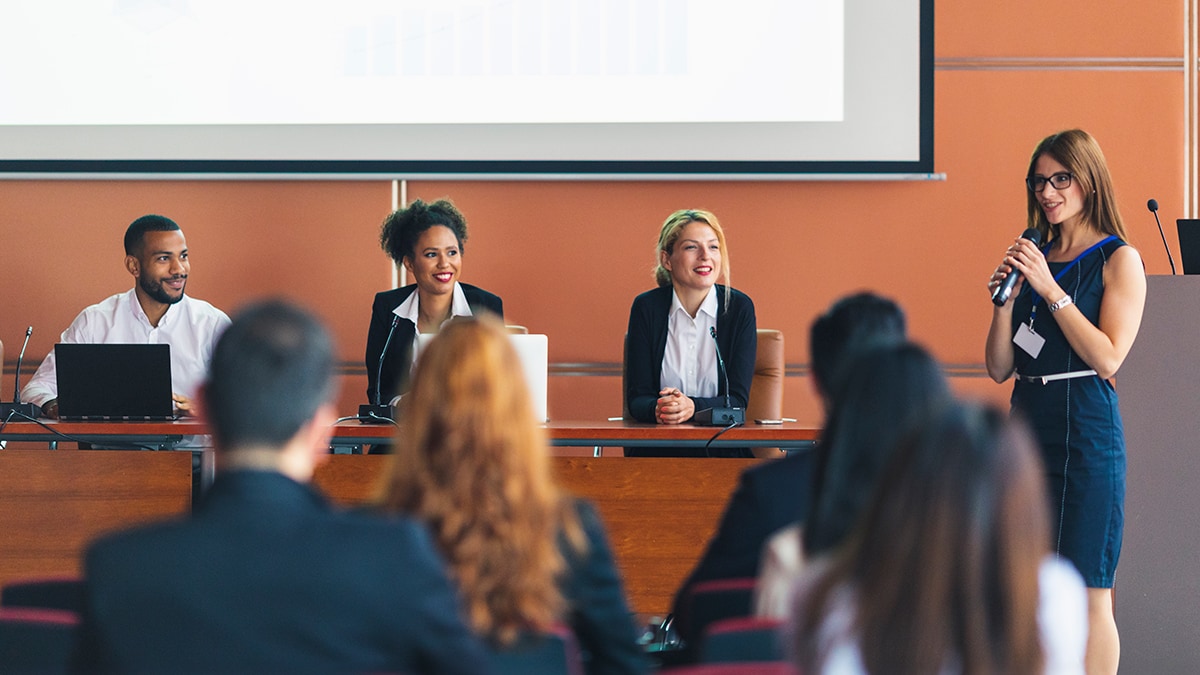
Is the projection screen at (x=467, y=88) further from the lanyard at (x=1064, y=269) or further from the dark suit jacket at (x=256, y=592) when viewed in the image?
the dark suit jacket at (x=256, y=592)

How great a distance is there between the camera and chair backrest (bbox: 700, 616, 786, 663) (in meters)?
1.38

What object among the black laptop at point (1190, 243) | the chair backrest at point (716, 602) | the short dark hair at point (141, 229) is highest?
the short dark hair at point (141, 229)

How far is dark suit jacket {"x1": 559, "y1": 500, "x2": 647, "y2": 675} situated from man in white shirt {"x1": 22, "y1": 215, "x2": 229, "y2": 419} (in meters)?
2.92

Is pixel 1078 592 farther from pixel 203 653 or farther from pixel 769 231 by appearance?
pixel 769 231

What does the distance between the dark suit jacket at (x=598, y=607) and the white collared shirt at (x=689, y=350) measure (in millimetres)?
2326

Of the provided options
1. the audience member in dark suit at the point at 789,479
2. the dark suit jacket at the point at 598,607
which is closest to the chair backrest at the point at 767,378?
the audience member in dark suit at the point at 789,479

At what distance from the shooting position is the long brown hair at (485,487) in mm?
1433

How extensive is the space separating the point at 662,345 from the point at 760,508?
212cm

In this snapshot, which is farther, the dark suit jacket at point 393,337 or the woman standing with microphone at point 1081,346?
the dark suit jacket at point 393,337

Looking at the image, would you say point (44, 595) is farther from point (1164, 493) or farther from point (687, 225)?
point (1164, 493)

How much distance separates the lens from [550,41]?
15.1 ft

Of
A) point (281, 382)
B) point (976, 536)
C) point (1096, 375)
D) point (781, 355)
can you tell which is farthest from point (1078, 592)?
point (781, 355)

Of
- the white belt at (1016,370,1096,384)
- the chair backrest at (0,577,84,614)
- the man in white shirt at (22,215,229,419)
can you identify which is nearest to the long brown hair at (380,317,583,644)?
the chair backrest at (0,577,84,614)

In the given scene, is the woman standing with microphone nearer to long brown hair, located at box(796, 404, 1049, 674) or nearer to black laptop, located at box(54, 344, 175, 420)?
long brown hair, located at box(796, 404, 1049, 674)
